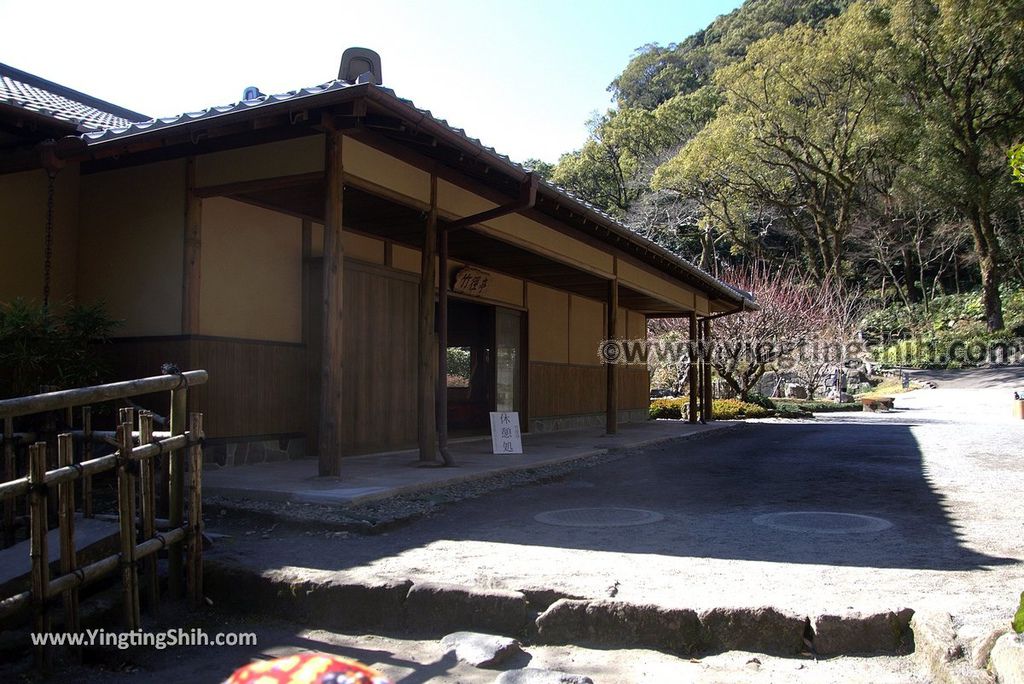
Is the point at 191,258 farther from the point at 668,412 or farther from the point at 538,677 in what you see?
the point at 668,412

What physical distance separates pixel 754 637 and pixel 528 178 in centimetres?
587

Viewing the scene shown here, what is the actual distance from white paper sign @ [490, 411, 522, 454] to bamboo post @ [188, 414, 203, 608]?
575 cm

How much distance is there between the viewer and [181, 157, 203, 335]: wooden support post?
7059 mm

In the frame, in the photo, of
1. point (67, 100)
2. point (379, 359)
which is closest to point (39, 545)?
point (379, 359)

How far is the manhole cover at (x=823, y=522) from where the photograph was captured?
554cm

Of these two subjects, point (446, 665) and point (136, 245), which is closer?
point (446, 665)

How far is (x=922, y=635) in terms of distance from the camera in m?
3.14

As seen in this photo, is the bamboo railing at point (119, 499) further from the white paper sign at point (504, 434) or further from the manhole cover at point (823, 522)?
the white paper sign at point (504, 434)

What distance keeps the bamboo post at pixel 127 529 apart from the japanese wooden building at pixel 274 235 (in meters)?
2.85

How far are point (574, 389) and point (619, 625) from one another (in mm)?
12017

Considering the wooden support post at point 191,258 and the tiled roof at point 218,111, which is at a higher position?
the tiled roof at point 218,111

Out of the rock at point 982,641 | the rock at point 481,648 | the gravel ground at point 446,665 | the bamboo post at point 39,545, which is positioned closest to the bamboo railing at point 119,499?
the bamboo post at point 39,545

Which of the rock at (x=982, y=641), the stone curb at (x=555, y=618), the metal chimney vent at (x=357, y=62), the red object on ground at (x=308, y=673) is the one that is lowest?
the stone curb at (x=555, y=618)

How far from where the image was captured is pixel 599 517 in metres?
6.12
